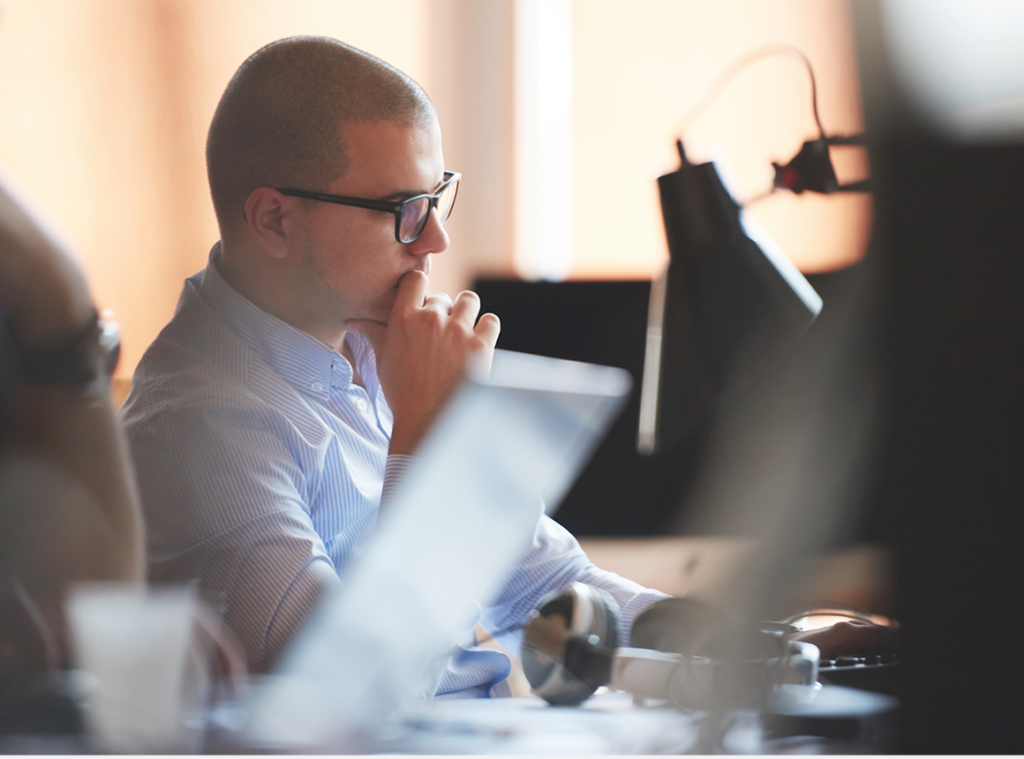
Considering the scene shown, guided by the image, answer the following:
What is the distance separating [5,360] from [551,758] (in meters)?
0.47

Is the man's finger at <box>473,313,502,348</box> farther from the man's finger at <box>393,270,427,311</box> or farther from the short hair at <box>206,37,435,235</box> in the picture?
the short hair at <box>206,37,435,235</box>

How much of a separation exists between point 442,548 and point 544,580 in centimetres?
59

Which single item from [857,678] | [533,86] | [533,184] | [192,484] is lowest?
[857,678]

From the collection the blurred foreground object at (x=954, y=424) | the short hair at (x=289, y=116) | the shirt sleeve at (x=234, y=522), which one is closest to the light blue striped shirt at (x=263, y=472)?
the shirt sleeve at (x=234, y=522)

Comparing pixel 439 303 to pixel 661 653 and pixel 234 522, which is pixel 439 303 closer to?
pixel 234 522

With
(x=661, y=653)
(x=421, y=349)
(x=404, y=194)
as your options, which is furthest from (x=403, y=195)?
(x=661, y=653)

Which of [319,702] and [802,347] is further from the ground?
[802,347]

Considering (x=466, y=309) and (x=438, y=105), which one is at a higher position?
(x=438, y=105)

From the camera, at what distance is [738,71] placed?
2.77 feet

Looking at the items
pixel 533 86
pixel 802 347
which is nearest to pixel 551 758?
pixel 802 347

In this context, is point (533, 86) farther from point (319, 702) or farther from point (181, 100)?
point (319, 702)

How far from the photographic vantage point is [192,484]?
839mm

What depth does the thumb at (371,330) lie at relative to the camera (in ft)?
3.47

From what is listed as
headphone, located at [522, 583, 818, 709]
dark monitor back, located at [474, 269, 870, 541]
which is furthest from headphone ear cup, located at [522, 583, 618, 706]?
dark monitor back, located at [474, 269, 870, 541]
